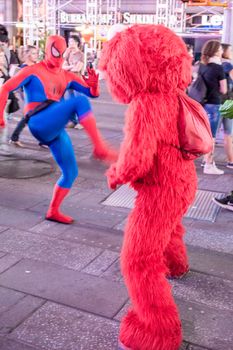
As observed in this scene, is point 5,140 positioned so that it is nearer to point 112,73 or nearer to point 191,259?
point 191,259

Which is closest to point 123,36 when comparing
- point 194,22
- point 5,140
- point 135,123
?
point 135,123

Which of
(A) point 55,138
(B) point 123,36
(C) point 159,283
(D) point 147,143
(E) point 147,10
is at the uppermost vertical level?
(E) point 147,10

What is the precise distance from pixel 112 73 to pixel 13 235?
2.25 meters

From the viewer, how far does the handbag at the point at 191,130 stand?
2434 mm

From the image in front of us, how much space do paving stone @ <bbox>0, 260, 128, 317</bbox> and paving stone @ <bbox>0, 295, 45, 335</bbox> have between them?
3.3 inches

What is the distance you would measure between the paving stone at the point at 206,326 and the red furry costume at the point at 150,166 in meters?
0.25

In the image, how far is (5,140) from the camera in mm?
7449

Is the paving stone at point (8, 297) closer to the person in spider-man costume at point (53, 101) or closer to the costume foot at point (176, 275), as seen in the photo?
the costume foot at point (176, 275)

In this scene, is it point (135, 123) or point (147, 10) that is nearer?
point (135, 123)

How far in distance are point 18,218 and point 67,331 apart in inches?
80.4

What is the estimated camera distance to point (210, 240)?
4230 mm

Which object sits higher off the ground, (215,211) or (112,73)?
(112,73)

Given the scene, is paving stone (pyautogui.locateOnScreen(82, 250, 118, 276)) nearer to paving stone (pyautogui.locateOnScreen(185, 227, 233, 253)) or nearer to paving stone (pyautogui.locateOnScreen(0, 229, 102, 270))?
paving stone (pyautogui.locateOnScreen(0, 229, 102, 270))

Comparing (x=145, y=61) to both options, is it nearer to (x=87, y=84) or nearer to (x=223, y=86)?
(x=87, y=84)
